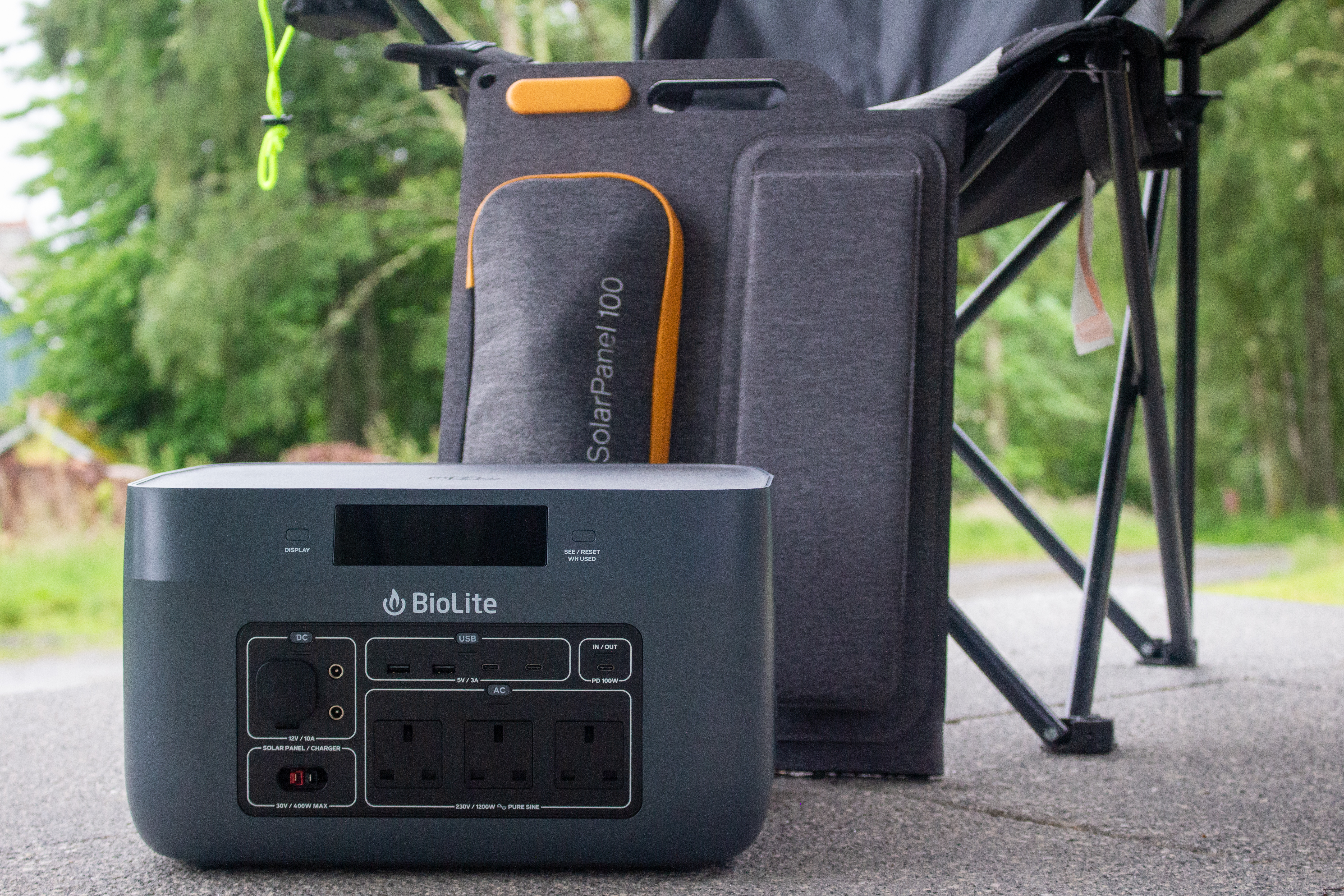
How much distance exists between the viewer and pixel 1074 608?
196cm

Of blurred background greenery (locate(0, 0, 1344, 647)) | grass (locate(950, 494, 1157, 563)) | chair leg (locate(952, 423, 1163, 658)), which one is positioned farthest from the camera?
grass (locate(950, 494, 1157, 563))

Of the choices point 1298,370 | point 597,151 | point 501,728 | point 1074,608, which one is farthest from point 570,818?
point 1298,370

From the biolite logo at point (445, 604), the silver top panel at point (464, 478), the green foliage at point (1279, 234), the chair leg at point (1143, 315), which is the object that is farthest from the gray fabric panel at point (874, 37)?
the green foliage at point (1279, 234)

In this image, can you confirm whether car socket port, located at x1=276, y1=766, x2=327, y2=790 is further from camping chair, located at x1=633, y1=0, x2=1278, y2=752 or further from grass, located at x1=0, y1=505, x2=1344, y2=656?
grass, located at x1=0, y1=505, x2=1344, y2=656

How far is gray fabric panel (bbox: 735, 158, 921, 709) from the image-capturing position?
2.90 feet

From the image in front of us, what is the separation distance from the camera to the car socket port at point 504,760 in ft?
2.20

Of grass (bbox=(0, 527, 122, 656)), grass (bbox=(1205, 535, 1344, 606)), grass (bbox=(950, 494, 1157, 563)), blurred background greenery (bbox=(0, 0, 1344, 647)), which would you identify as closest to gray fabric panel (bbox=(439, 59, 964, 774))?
grass (bbox=(1205, 535, 1344, 606))

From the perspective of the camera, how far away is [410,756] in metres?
0.67

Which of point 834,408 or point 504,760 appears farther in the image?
point 834,408

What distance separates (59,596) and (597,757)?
11.9 feet

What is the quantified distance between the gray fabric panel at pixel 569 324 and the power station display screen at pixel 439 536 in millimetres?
254

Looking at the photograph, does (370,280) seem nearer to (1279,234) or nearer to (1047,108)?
(1279,234)

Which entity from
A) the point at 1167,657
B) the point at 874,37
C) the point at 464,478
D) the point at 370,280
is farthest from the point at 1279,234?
the point at 464,478

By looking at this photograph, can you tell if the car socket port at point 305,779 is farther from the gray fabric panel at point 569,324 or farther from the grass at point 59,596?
the grass at point 59,596
